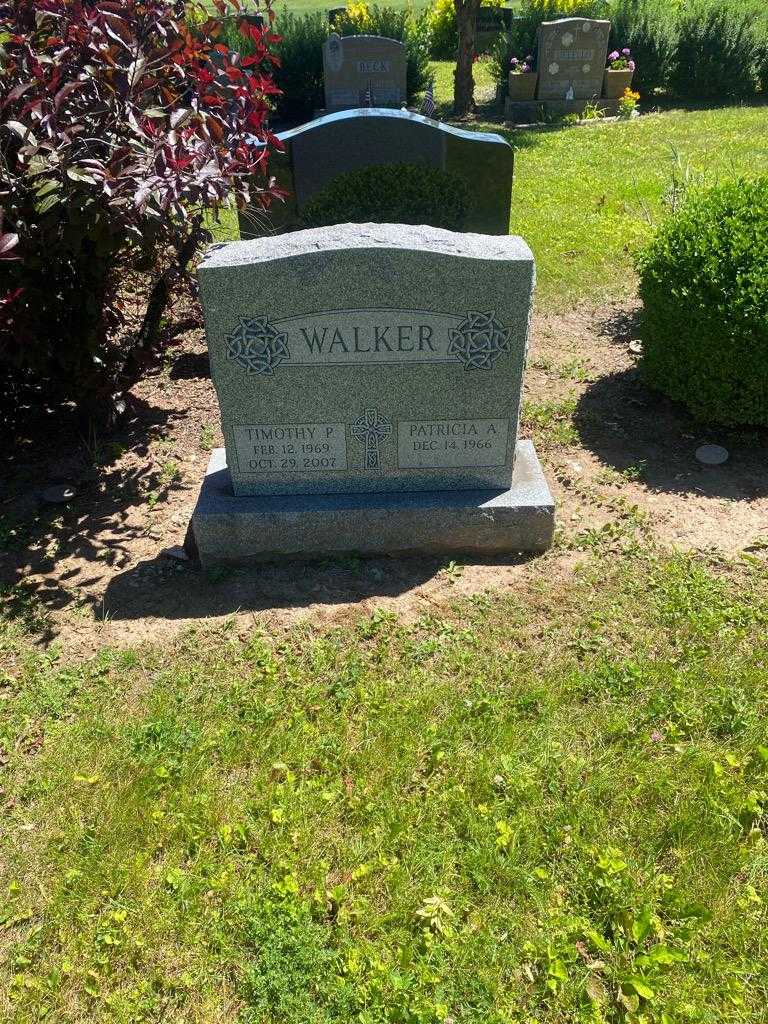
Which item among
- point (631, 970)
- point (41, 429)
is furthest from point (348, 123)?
point (631, 970)

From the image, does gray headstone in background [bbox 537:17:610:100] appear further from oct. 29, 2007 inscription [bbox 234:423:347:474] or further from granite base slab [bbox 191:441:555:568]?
oct. 29, 2007 inscription [bbox 234:423:347:474]

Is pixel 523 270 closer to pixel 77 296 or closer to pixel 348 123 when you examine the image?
pixel 77 296

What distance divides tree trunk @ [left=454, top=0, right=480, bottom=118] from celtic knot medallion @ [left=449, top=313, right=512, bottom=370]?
11.9 meters

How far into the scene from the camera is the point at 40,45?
4.02m

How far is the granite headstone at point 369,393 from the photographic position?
11.4 ft

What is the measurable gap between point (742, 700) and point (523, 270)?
6.39 ft

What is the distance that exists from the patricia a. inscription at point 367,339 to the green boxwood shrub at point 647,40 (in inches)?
556

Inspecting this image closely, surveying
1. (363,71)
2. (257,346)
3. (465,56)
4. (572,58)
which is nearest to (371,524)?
(257,346)

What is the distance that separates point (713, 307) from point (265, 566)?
9.36ft

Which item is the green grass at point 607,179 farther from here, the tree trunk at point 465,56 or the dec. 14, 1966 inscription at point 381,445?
the dec. 14, 1966 inscription at point 381,445

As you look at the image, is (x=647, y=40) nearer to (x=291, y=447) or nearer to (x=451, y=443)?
(x=451, y=443)

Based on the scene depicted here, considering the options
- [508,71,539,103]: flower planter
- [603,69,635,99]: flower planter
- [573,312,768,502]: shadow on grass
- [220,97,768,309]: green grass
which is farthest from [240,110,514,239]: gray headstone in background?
[603,69,635,99]: flower planter

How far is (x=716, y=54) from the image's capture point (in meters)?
15.3

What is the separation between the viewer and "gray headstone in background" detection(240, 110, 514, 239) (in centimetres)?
632
